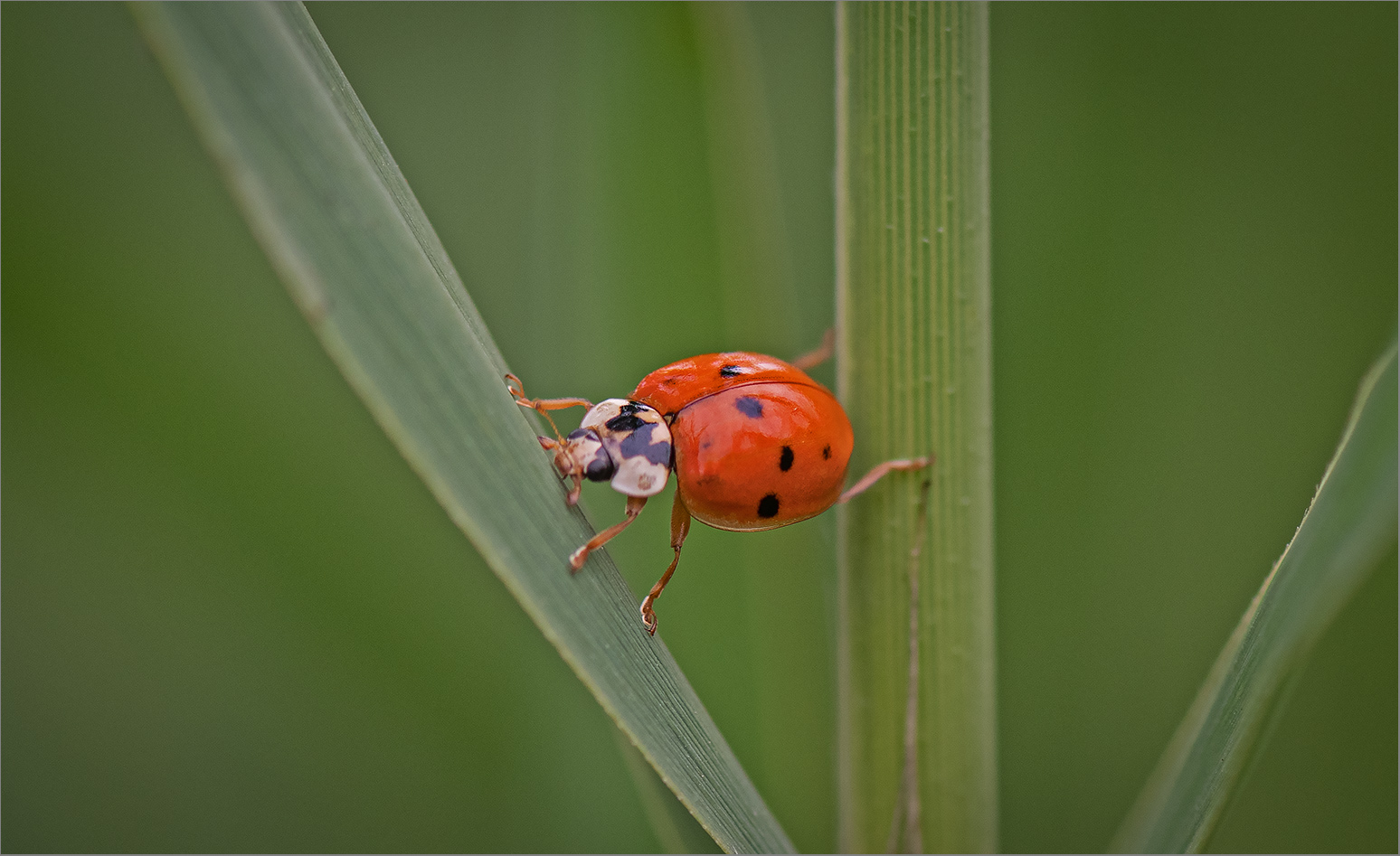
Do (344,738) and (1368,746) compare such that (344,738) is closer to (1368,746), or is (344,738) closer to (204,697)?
(204,697)

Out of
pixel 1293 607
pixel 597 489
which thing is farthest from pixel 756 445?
pixel 1293 607

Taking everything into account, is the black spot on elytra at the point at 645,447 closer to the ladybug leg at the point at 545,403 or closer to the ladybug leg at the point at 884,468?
the ladybug leg at the point at 545,403

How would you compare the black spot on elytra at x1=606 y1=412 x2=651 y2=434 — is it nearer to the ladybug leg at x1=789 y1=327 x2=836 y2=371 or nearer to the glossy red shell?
the glossy red shell

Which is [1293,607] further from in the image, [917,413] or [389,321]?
[389,321]

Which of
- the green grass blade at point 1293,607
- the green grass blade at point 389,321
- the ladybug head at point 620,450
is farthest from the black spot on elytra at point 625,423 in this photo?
the green grass blade at point 1293,607

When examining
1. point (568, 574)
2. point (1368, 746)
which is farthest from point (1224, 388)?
point (568, 574)

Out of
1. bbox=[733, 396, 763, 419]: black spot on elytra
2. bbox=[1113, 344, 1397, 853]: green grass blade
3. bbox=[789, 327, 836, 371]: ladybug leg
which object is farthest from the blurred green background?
bbox=[1113, 344, 1397, 853]: green grass blade
